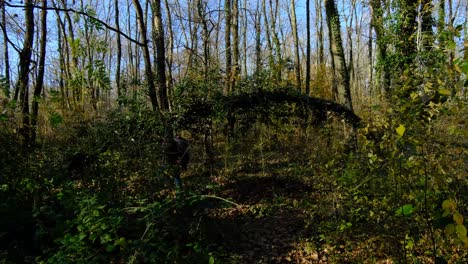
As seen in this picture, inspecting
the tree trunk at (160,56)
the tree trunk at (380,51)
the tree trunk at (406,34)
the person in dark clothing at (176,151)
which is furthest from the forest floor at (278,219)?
the tree trunk at (380,51)

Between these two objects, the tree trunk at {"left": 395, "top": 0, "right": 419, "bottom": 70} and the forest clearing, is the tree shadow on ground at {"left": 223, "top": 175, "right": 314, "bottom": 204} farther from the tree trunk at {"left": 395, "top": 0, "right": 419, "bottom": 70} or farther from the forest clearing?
the tree trunk at {"left": 395, "top": 0, "right": 419, "bottom": 70}

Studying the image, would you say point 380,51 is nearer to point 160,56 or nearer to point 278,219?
point 160,56

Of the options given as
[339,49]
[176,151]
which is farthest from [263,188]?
[339,49]

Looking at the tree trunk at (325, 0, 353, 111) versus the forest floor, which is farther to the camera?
the tree trunk at (325, 0, 353, 111)

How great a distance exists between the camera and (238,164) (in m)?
9.50

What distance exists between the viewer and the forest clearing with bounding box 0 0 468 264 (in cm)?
259

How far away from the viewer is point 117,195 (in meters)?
5.80

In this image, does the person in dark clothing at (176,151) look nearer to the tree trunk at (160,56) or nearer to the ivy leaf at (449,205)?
the tree trunk at (160,56)

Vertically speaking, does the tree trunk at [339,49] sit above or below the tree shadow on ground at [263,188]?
above

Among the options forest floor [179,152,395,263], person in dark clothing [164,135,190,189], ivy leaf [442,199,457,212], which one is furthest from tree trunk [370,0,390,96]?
ivy leaf [442,199,457,212]

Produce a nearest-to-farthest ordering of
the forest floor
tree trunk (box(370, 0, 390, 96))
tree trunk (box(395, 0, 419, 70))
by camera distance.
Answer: the forest floor
tree trunk (box(395, 0, 419, 70))
tree trunk (box(370, 0, 390, 96))

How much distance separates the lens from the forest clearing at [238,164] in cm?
259

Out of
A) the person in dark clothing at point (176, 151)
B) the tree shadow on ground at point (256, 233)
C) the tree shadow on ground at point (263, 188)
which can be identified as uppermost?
the person in dark clothing at point (176, 151)

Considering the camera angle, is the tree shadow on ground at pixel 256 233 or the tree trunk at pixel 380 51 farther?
the tree trunk at pixel 380 51
